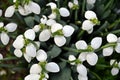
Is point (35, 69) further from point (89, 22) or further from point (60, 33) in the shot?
point (89, 22)

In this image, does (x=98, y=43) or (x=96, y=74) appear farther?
(x=96, y=74)

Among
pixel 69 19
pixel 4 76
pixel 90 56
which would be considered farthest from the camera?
pixel 4 76

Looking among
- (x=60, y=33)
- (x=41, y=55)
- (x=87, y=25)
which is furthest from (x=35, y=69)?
(x=87, y=25)

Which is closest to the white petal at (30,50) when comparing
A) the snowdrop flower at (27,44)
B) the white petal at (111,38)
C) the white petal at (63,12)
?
the snowdrop flower at (27,44)

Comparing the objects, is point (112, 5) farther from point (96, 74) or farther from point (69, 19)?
point (96, 74)

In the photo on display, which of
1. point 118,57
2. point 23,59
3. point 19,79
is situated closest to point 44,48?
point 23,59
